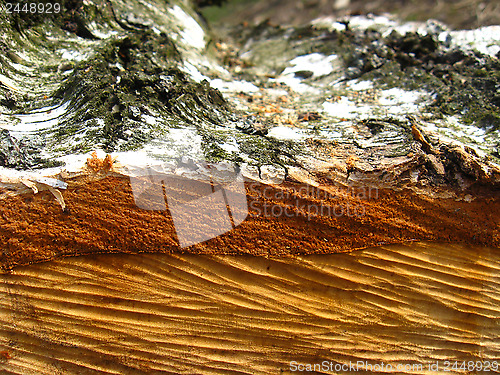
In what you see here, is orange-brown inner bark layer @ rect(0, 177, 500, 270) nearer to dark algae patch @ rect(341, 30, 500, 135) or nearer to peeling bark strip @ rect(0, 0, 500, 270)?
peeling bark strip @ rect(0, 0, 500, 270)

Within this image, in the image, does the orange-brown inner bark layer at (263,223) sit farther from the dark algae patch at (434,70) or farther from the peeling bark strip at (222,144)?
the dark algae patch at (434,70)

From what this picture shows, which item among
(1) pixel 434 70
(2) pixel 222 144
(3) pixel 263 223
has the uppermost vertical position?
(1) pixel 434 70

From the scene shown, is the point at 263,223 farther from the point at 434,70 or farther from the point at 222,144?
the point at 434,70

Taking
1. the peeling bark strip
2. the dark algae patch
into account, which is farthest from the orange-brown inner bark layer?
the dark algae patch

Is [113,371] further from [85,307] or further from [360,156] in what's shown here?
[360,156]

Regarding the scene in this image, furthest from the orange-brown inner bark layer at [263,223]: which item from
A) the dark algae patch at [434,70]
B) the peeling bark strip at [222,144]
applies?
the dark algae patch at [434,70]

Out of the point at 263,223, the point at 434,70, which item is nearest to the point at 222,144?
the point at 263,223

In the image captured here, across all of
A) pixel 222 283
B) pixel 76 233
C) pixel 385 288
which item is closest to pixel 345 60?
pixel 385 288

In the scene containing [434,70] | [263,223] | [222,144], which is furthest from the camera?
[434,70]
